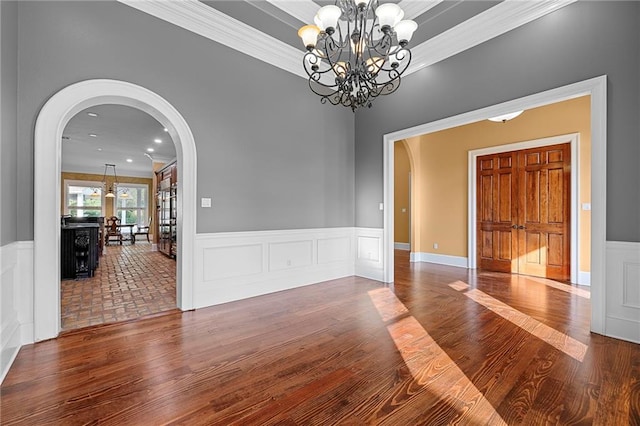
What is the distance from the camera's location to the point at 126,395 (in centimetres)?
186

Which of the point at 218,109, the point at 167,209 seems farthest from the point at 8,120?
the point at 167,209

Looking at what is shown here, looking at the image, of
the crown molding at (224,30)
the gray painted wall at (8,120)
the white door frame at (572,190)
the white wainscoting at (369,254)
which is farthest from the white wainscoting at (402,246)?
the gray painted wall at (8,120)

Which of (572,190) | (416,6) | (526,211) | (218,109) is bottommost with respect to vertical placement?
(526,211)

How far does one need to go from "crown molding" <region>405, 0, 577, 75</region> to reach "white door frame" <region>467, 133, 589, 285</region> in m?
2.45

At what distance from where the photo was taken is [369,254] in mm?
5074

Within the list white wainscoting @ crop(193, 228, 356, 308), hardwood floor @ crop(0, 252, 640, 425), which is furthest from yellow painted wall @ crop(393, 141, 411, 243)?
hardwood floor @ crop(0, 252, 640, 425)

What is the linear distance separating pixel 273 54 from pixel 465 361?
429cm

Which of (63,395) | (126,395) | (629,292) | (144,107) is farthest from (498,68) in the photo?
(63,395)

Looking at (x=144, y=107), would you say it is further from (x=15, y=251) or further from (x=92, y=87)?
(x=15, y=251)

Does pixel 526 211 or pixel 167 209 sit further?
pixel 167 209

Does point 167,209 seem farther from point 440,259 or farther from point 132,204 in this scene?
point 132,204

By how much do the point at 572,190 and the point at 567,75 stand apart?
2.52 metres

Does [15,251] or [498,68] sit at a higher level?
[498,68]

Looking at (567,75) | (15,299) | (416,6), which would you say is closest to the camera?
(15,299)
